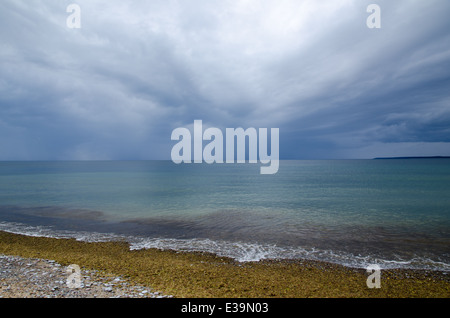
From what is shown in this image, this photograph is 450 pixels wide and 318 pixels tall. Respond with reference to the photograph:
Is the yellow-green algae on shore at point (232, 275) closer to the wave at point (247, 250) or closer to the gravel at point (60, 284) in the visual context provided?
the gravel at point (60, 284)

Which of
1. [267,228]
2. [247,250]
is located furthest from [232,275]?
[267,228]

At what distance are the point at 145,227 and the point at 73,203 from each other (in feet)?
60.3

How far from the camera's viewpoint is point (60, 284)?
870 centimetres

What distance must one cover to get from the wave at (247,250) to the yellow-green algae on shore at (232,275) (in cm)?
76

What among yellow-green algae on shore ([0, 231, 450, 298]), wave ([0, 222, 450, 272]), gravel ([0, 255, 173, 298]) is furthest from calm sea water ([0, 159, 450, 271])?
gravel ([0, 255, 173, 298])

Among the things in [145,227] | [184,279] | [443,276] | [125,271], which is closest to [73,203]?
[145,227]

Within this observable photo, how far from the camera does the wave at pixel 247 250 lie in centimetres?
1262

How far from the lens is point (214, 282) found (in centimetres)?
978

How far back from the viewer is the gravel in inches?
314

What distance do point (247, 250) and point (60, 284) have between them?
9.93m

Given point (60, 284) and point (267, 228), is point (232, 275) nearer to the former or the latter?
point (60, 284)

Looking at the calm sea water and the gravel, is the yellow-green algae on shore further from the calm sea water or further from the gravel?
the calm sea water

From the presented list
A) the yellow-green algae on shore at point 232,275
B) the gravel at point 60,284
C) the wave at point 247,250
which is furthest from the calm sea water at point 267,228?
the gravel at point 60,284
